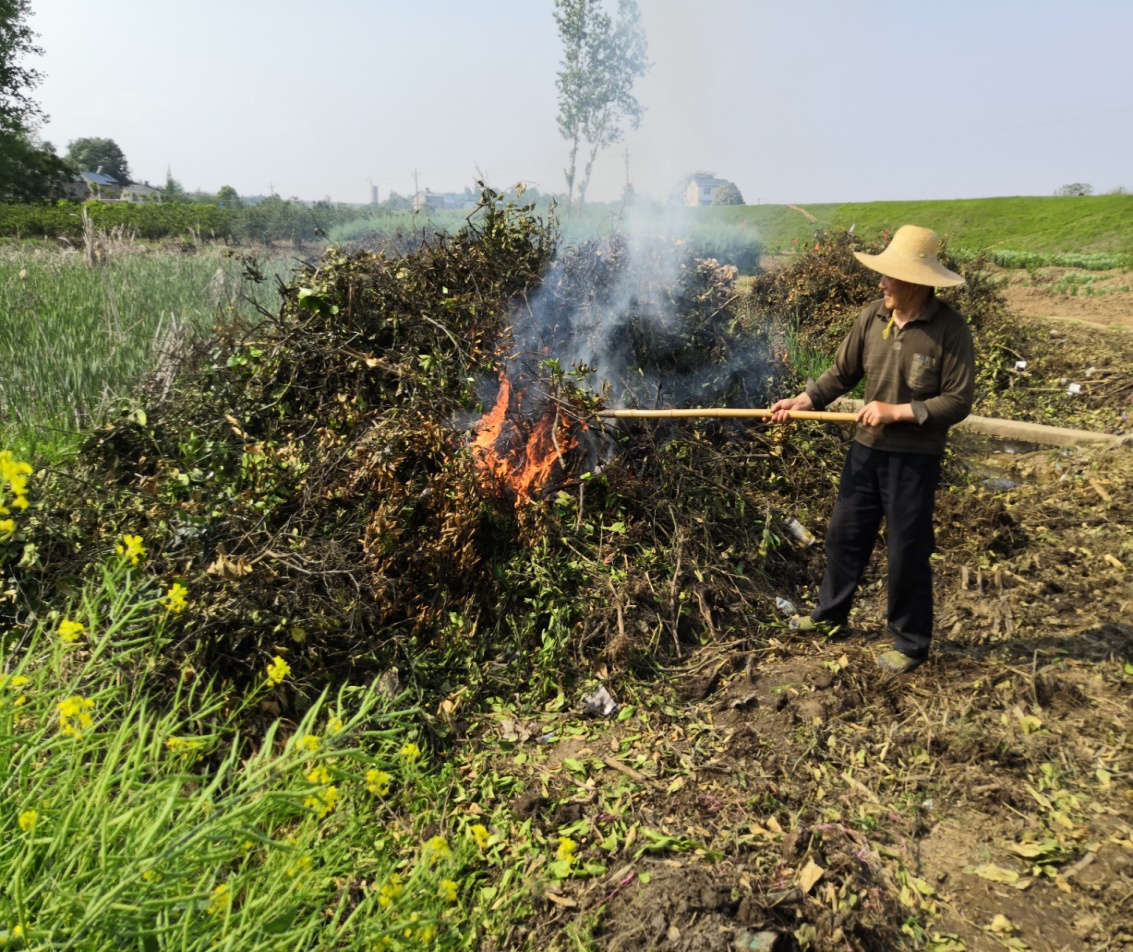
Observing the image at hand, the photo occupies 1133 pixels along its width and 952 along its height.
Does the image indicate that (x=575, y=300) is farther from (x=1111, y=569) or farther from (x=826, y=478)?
(x=1111, y=569)

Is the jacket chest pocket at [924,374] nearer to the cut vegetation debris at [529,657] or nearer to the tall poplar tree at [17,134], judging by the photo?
the cut vegetation debris at [529,657]

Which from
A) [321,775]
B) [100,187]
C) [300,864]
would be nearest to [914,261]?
[321,775]

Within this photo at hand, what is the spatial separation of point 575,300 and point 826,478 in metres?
Result: 2.17

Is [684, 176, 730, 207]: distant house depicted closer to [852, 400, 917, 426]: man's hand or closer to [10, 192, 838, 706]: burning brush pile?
[10, 192, 838, 706]: burning brush pile

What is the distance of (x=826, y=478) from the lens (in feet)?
17.1

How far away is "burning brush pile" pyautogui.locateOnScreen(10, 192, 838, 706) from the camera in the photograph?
350cm

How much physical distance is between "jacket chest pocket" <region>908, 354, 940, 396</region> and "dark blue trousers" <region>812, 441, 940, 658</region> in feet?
0.97

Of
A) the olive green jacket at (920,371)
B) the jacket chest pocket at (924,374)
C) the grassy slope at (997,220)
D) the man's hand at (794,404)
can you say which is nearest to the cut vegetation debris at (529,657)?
the man's hand at (794,404)

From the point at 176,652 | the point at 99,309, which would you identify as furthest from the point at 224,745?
the point at 99,309

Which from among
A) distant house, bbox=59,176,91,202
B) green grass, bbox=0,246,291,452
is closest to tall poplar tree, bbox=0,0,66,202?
distant house, bbox=59,176,91,202

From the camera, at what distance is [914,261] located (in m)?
3.34

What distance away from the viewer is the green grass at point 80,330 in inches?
195

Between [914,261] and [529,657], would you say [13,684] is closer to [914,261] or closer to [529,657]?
[529,657]

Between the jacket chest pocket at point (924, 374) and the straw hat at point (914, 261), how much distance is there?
32 cm
